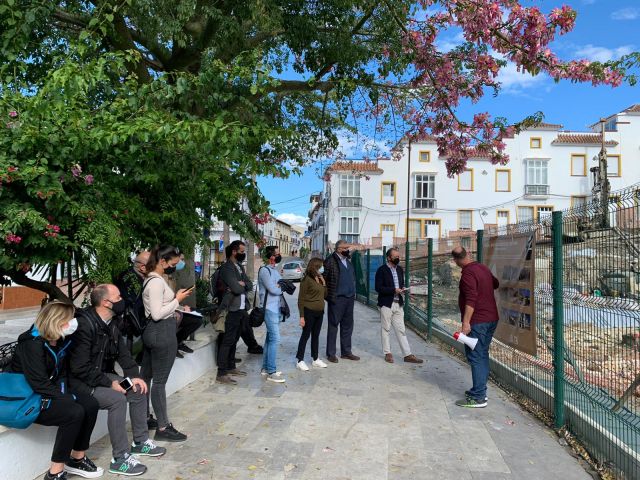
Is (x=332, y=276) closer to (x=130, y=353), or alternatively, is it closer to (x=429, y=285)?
(x=429, y=285)

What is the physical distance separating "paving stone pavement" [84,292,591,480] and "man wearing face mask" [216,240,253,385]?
0.98 ft

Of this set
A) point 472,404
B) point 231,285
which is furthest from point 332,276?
point 472,404

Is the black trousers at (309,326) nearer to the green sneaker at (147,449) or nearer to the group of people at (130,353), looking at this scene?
the group of people at (130,353)

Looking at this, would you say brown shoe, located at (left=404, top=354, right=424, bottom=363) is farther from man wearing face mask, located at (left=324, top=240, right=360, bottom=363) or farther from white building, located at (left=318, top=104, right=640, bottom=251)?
white building, located at (left=318, top=104, right=640, bottom=251)

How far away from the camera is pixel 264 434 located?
4551 mm

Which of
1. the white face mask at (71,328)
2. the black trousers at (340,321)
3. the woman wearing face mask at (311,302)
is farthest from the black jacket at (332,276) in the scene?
the white face mask at (71,328)

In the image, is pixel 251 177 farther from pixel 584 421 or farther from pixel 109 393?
pixel 584 421

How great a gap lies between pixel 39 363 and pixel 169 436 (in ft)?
4.93

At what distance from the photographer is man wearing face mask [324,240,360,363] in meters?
7.53

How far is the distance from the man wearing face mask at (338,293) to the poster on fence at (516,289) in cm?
216

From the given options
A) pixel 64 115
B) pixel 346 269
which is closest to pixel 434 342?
pixel 346 269

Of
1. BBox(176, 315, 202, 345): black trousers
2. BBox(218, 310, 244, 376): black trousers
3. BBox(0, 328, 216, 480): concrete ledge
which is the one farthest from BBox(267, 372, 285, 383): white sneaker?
BBox(0, 328, 216, 480): concrete ledge

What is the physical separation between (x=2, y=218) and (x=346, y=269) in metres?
4.79

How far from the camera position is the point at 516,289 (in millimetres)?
5645
